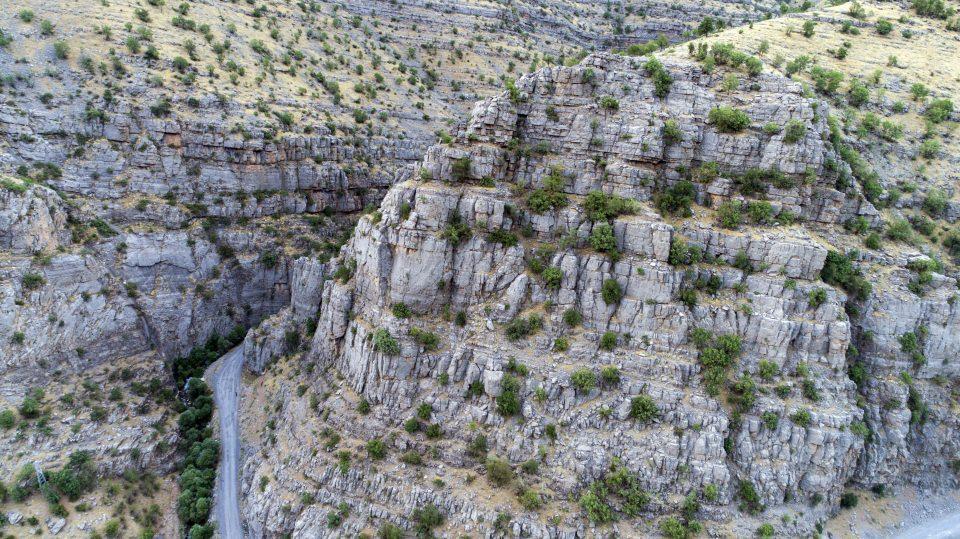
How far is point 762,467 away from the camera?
127ft

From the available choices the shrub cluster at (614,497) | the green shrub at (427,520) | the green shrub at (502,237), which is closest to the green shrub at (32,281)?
the green shrub at (427,520)

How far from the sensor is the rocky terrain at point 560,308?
38.9 metres

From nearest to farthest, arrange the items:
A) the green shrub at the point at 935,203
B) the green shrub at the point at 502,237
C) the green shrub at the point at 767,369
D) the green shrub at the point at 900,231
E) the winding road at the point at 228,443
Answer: the green shrub at the point at 767,369 → the green shrub at the point at 502,237 → the winding road at the point at 228,443 → the green shrub at the point at 900,231 → the green shrub at the point at 935,203

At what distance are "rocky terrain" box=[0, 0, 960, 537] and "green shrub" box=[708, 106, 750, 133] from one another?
10.8 inches

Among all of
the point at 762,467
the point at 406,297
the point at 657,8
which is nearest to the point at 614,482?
the point at 762,467


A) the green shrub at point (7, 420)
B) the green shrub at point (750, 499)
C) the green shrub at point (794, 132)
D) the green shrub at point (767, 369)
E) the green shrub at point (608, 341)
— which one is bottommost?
the green shrub at point (750, 499)

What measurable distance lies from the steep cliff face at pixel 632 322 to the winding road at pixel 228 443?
3383 mm

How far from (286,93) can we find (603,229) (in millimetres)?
53185

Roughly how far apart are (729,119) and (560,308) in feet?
73.3

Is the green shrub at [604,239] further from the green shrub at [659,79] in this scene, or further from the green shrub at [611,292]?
the green shrub at [659,79]

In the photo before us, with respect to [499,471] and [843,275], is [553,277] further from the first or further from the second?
[843,275]

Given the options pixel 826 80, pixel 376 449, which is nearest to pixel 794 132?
pixel 826 80

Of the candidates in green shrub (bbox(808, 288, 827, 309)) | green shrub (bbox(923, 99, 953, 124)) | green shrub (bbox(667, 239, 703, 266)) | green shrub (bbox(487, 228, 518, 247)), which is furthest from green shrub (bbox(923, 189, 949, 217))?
green shrub (bbox(487, 228, 518, 247))

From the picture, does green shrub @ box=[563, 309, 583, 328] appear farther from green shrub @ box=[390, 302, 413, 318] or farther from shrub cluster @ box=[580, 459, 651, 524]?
green shrub @ box=[390, 302, 413, 318]
